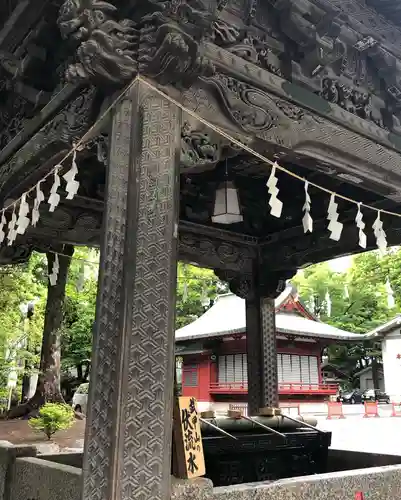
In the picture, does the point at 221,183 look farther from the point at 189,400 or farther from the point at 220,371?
the point at 220,371

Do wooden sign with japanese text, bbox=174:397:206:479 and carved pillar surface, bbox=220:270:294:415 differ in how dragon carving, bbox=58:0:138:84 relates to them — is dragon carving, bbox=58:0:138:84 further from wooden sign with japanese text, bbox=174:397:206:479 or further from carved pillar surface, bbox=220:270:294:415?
carved pillar surface, bbox=220:270:294:415

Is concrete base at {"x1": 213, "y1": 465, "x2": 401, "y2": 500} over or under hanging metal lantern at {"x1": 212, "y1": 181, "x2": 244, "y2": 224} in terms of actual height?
under

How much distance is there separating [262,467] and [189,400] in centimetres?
232

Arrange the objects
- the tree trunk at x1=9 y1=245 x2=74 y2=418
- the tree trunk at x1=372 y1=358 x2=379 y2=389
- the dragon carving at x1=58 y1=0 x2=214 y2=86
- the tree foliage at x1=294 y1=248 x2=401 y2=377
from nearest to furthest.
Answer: the dragon carving at x1=58 y1=0 x2=214 y2=86 < the tree trunk at x1=9 y1=245 x2=74 y2=418 < the tree foliage at x1=294 y1=248 x2=401 y2=377 < the tree trunk at x1=372 y1=358 x2=379 y2=389

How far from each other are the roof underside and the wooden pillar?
1470cm

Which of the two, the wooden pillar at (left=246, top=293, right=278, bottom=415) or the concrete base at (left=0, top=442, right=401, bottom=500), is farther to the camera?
the wooden pillar at (left=246, top=293, right=278, bottom=415)

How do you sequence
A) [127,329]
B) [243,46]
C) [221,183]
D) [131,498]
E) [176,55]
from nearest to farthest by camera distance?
[131,498], [127,329], [176,55], [243,46], [221,183]

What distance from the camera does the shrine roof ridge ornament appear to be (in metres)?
23.4

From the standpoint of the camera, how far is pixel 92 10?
3.09m

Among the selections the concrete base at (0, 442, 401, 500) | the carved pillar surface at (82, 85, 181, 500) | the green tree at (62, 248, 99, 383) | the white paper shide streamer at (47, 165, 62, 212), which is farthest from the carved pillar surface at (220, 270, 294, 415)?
the green tree at (62, 248, 99, 383)

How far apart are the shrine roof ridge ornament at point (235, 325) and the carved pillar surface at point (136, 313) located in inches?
768

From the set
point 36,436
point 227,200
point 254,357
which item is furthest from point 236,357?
point 227,200

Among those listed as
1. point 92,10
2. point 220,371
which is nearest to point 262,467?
point 92,10

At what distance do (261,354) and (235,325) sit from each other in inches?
634
